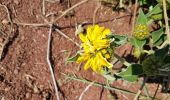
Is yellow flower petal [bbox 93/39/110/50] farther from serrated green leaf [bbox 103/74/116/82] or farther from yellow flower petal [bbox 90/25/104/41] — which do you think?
serrated green leaf [bbox 103/74/116/82]

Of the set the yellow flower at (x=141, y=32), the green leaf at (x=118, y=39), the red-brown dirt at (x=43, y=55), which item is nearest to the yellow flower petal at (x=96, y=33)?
the green leaf at (x=118, y=39)

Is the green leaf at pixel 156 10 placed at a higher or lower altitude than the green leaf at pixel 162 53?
higher

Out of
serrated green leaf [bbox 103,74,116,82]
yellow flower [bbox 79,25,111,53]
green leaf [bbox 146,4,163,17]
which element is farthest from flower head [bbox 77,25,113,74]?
green leaf [bbox 146,4,163,17]

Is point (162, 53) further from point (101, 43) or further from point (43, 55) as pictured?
point (43, 55)

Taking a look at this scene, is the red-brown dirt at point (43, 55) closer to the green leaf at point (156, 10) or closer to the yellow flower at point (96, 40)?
the green leaf at point (156, 10)

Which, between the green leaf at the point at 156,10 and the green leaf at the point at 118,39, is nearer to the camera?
the green leaf at the point at 118,39

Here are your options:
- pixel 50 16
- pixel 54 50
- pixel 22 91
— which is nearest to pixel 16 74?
pixel 22 91

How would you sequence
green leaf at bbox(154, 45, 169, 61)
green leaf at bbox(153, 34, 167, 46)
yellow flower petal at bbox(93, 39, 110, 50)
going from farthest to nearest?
green leaf at bbox(153, 34, 167, 46) < green leaf at bbox(154, 45, 169, 61) < yellow flower petal at bbox(93, 39, 110, 50)

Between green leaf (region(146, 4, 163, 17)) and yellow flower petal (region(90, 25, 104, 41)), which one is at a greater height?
green leaf (region(146, 4, 163, 17))

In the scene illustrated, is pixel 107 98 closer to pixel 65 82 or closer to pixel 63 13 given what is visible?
pixel 65 82
